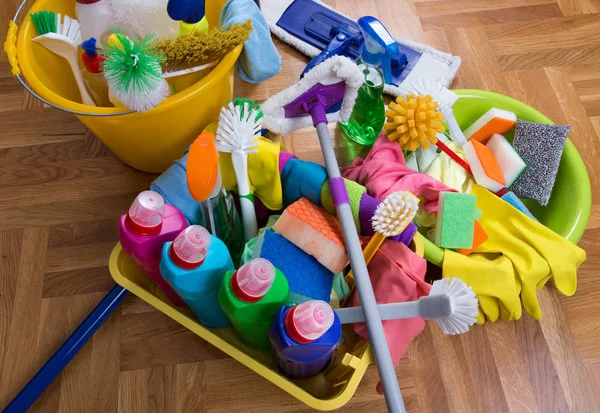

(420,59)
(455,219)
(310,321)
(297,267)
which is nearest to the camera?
(310,321)

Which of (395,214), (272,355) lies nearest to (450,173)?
(395,214)

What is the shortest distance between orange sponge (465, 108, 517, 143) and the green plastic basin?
0.11 ft

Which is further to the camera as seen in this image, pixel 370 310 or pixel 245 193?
pixel 245 193

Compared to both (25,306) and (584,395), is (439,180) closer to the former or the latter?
(584,395)

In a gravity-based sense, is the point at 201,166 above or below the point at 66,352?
above

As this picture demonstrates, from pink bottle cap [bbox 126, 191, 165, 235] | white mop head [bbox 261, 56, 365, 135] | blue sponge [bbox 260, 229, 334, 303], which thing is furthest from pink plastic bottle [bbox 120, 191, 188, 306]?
white mop head [bbox 261, 56, 365, 135]

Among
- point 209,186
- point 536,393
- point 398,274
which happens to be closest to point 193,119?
point 209,186

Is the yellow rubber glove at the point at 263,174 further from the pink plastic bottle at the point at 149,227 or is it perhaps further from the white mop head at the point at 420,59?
the white mop head at the point at 420,59

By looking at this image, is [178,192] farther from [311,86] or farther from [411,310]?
[411,310]

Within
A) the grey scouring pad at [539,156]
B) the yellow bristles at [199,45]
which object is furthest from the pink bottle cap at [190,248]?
the grey scouring pad at [539,156]

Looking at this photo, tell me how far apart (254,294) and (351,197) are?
0.19 metres

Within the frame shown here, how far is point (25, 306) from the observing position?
80 centimetres

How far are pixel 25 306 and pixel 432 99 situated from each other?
0.67 m

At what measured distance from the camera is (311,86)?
0.71m
